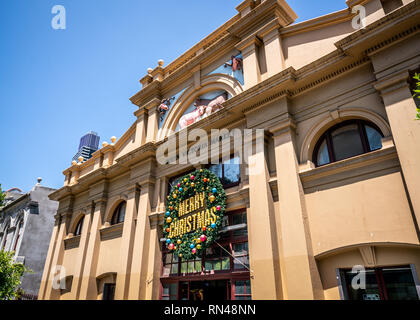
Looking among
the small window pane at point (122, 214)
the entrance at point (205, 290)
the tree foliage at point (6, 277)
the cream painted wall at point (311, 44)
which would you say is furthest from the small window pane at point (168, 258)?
the tree foliage at point (6, 277)

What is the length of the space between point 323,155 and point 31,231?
938 inches

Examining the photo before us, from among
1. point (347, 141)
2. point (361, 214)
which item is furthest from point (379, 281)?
point (347, 141)

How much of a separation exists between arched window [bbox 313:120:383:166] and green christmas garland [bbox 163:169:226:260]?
361 centimetres

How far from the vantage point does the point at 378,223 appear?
705 centimetres

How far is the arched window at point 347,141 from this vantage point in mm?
8086

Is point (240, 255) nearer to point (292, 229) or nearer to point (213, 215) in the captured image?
point (213, 215)

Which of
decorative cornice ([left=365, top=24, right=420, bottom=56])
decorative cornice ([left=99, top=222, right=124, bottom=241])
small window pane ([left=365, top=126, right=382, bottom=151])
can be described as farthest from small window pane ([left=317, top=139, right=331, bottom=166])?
decorative cornice ([left=99, top=222, right=124, bottom=241])

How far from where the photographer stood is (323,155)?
8945mm

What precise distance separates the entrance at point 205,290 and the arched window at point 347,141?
511 cm
